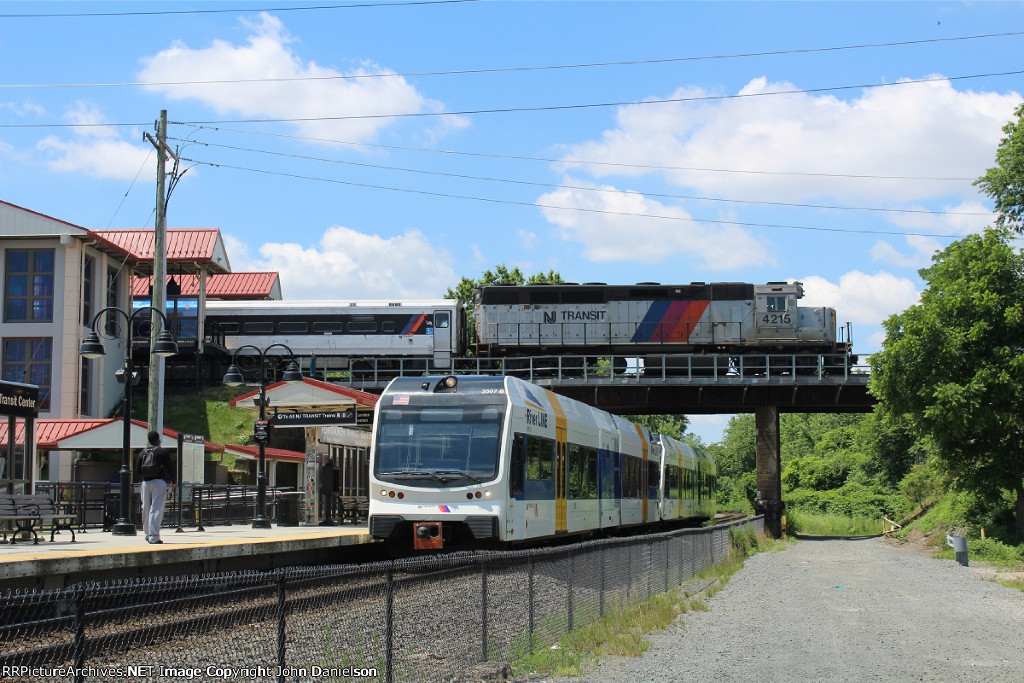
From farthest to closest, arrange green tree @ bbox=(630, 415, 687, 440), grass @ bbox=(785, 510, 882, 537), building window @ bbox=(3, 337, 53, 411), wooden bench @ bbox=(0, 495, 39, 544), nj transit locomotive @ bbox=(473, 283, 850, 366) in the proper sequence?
green tree @ bbox=(630, 415, 687, 440) → grass @ bbox=(785, 510, 882, 537) → nj transit locomotive @ bbox=(473, 283, 850, 366) → building window @ bbox=(3, 337, 53, 411) → wooden bench @ bbox=(0, 495, 39, 544)

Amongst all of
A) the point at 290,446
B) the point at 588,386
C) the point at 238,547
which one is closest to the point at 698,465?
the point at 588,386

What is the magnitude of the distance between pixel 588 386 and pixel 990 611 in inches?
1201

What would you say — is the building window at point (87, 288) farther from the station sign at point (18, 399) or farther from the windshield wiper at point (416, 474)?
the windshield wiper at point (416, 474)

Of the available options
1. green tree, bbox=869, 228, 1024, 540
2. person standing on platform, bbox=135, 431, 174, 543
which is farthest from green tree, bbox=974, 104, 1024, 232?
person standing on platform, bbox=135, 431, 174, 543

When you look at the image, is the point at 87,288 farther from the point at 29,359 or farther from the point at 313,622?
the point at 313,622

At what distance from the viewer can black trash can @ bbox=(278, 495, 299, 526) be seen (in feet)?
78.9

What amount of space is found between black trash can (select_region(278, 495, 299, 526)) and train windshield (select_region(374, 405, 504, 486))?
24.6 ft

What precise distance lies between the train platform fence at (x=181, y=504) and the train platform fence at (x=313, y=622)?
12403 mm

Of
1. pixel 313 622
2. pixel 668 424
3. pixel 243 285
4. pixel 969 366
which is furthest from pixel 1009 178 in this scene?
pixel 668 424

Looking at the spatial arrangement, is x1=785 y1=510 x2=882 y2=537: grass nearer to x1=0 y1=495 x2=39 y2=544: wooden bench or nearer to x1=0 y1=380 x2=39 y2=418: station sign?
x1=0 y1=380 x2=39 y2=418: station sign

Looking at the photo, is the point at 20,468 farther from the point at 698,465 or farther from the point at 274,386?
the point at 698,465

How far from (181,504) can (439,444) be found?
7.67m

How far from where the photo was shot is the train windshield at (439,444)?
16.8 meters

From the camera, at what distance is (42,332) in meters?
39.5
